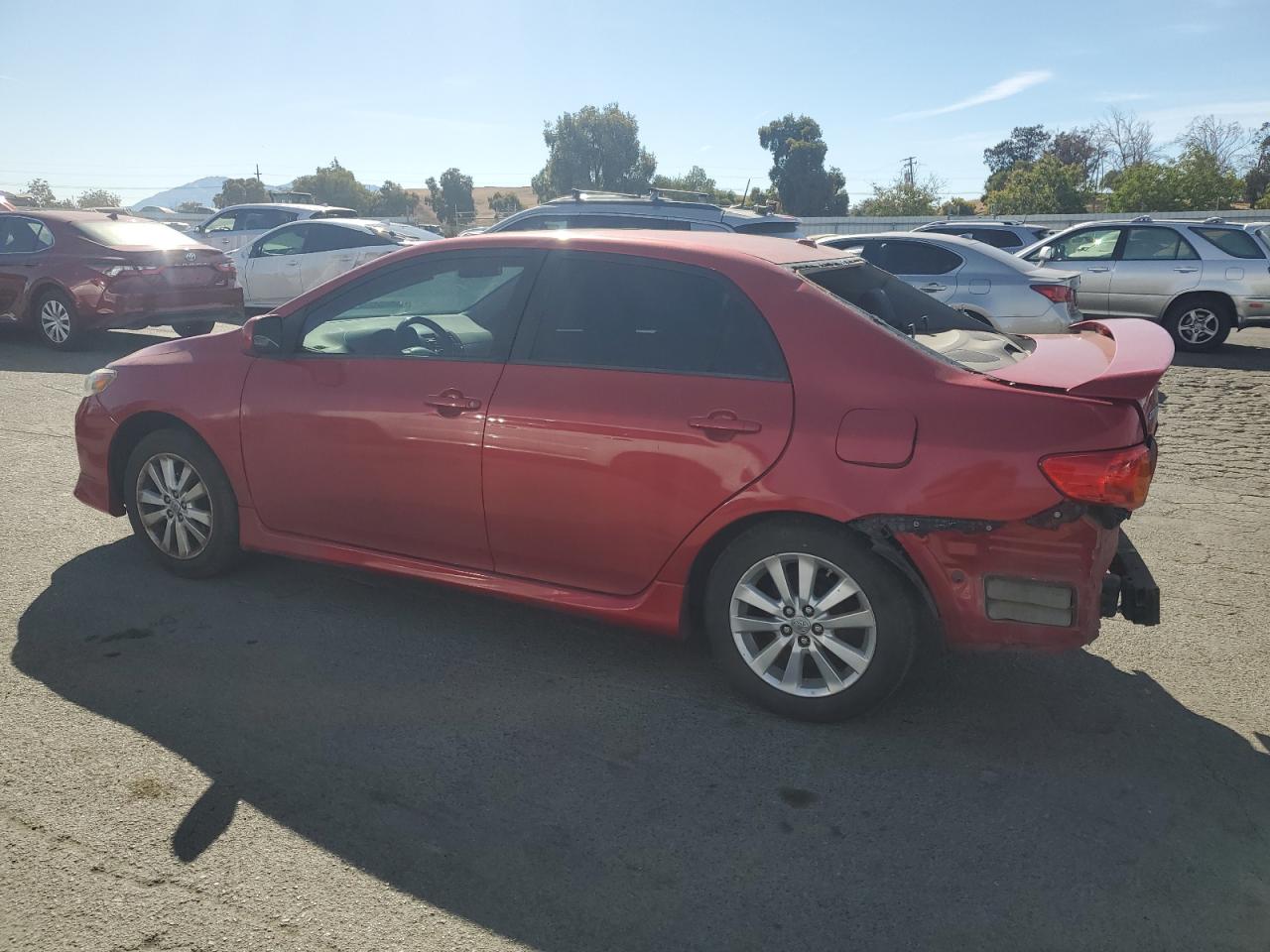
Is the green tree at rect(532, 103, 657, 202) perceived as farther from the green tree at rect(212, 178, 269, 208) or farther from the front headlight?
the front headlight

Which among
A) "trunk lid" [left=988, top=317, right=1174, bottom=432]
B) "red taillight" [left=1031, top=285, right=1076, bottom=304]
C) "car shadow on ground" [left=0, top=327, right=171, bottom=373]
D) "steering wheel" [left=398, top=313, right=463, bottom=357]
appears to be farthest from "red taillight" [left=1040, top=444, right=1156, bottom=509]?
"car shadow on ground" [left=0, top=327, right=171, bottom=373]

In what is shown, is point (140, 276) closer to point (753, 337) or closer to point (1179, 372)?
point (753, 337)

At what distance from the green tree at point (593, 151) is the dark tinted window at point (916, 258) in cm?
9416

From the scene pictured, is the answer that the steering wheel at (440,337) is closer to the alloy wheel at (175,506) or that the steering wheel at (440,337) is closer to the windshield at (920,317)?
the alloy wheel at (175,506)

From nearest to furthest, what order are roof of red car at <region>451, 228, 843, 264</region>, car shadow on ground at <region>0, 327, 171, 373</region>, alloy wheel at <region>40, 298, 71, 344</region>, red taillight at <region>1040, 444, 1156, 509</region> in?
red taillight at <region>1040, 444, 1156, 509</region> → roof of red car at <region>451, 228, 843, 264</region> → car shadow on ground at <region>0, 327, 171, 373</region> → alloy wheel at <region>40, 298, 71, 344</region>

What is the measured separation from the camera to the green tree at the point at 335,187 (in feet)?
283

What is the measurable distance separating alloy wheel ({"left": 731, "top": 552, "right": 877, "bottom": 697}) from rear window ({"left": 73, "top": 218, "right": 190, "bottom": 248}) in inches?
432

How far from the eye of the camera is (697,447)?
369cm

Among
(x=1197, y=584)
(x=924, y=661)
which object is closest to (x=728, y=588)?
(x=924, y=661)

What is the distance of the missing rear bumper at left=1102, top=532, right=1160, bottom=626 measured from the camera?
347cm

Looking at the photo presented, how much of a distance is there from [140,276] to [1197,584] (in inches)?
444

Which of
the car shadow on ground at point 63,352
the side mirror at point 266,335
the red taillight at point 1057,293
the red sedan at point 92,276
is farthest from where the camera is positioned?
the red sedan at point 92,276

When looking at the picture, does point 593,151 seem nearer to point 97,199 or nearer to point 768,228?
point 97,199

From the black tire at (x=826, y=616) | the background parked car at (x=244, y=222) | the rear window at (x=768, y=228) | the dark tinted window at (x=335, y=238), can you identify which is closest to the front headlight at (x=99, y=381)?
the black tire at (x=826, y=616)
